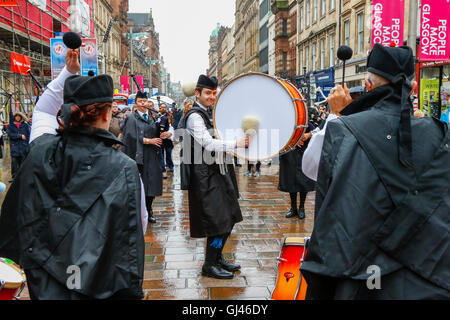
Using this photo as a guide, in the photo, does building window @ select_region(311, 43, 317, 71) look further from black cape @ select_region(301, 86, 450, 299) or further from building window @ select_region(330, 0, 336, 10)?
black cape @ select_region(301, 86, 450, 299)

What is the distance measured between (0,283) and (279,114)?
255cm

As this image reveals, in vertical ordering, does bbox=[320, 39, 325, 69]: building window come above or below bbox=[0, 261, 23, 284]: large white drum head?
above

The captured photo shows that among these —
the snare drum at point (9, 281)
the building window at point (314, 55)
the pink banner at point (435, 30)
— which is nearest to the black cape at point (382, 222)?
the snare drum at point (9, 281)

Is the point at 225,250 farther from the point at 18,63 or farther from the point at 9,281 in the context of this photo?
the point at 18,63

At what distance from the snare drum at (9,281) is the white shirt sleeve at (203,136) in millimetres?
1871

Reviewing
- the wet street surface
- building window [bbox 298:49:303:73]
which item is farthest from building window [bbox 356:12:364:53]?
the wet street surface

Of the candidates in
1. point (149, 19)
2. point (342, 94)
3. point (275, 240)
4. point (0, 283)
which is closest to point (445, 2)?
point (275, 240)

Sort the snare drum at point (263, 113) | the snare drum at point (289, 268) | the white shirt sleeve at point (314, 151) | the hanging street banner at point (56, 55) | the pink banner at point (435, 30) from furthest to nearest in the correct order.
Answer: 1. the hanging street banner at point (56, 55)
2. the pink banner at point (435, 30)
3. the snare drum at point (263, 113)
4. the snare drum at point (289, 268)
5. the white shirt sleeve at point (314, 151)

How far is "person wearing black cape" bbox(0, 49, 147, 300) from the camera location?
1845 mm

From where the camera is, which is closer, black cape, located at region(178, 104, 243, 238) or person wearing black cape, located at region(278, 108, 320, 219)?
black cape, located at region(178, 104, 243, 238)

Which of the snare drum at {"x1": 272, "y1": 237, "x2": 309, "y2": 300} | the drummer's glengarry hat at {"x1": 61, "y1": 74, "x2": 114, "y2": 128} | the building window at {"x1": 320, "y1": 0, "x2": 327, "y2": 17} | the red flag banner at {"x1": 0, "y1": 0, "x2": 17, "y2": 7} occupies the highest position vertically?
the building window at {"x1": 320, "y1": 0, "x2": 327, "y2": 17}

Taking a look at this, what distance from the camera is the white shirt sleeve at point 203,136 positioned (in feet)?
12.6

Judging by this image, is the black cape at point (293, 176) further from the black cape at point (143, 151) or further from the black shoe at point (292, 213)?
the black cape at point (143, 151)
